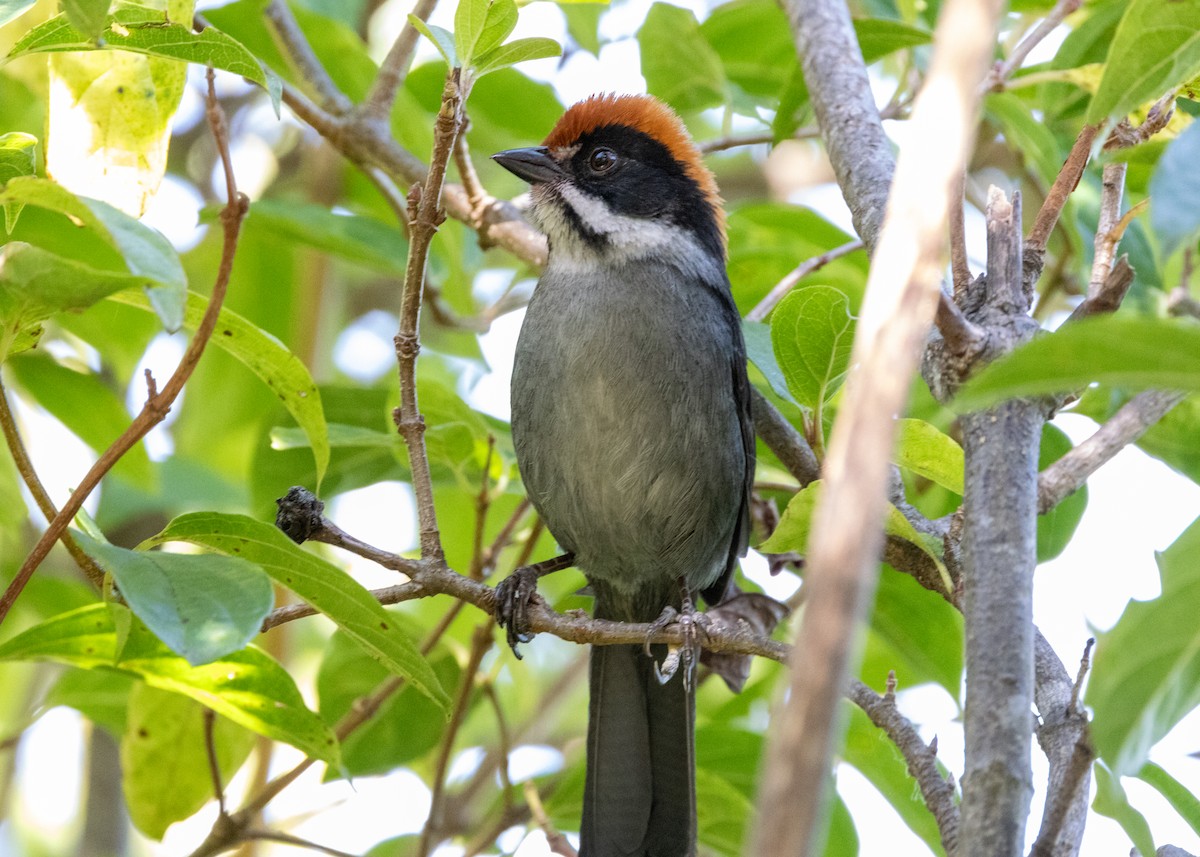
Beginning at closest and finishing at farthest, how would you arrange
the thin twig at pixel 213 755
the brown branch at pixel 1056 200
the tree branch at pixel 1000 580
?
the tree branch at pixel 1000 580
the brown branch at pixel 1056 200
the thin twig at pixel 213 755

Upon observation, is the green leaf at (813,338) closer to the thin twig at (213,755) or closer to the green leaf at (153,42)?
the green leaf at (153,42)

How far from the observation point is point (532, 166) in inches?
159

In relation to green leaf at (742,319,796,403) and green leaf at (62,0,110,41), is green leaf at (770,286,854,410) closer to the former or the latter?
green leaf at (742,319,796,403)

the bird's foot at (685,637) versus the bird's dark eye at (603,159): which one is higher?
the bird's dark eye at (603,159)

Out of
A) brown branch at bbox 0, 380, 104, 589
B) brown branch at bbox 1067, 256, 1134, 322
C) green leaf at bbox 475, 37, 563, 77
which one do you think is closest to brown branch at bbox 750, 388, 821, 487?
brown branch at bbox 1067, 256, 1134, 322

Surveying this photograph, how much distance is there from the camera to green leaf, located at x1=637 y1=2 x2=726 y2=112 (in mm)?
3889

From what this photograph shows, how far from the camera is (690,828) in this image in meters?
3.53

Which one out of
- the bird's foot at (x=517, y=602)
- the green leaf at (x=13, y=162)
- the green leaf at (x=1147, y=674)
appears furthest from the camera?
the bird's foot at (x=517, y=602)

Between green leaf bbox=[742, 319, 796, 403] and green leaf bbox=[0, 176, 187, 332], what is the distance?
1344 mm

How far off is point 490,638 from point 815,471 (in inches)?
40.8

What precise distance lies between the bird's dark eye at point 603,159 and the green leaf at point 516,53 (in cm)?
162

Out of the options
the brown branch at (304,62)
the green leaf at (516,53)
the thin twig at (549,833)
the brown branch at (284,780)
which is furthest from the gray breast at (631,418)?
the green leaf at (516,53)

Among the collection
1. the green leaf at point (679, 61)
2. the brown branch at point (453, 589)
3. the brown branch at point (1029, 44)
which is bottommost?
the brown branch at point (453, 589)

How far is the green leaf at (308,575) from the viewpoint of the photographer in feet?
7.48
